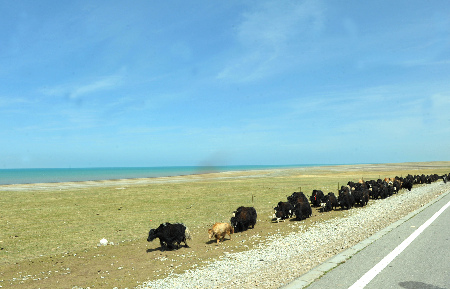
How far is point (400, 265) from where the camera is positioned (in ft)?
26.8

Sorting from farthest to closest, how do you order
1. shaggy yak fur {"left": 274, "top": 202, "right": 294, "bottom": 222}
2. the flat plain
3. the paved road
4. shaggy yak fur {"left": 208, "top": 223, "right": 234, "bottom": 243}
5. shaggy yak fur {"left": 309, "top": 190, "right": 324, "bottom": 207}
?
shaggy yak fur {"left": 309, "top": 190, "right": 324, "bottom": 207}, shaggy yak fur {"left": 274, "top": 202, "right": 294, "bottom": 222}, shaggy yak fur {"left": 208, "top": 223, "right": 234, "bottom": 243}, the flat plain, the paved road

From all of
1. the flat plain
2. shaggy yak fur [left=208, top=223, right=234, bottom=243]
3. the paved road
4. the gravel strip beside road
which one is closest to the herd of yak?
shaggy yak fur [left=208, top=223, right=234, bottom=243]

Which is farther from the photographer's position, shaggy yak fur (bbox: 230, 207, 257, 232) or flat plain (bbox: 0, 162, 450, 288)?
shaggy yak fur (bbox: 230, 207, 257, 232)

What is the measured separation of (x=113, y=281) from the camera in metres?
9.01

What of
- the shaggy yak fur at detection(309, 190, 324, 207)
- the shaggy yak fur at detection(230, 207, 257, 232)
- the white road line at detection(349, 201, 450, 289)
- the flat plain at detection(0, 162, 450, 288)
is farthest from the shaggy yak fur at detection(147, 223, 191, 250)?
the shaggy yak fur at detection(309, 190, 324, 207)

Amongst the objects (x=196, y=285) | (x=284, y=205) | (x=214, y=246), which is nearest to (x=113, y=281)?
(x=196, y=285)

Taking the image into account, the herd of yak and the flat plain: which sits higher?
the herd of yak

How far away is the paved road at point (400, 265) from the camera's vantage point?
22.6 feet

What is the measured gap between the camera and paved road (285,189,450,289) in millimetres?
6898

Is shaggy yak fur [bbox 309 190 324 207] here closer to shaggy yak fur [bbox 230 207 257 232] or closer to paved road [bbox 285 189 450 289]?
shaggy yak fur [bbox 230 207 257 232]

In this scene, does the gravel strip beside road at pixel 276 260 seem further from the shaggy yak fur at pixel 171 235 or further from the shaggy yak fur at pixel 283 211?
the shaggy yak fur at pixel 283 211

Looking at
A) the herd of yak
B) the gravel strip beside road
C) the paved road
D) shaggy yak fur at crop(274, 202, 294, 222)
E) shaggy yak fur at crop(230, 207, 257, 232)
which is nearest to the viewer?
the paved road

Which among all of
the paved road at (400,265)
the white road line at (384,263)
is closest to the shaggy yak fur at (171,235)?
the paved road at (400,265)

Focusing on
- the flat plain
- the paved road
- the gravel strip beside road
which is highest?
the paved road
